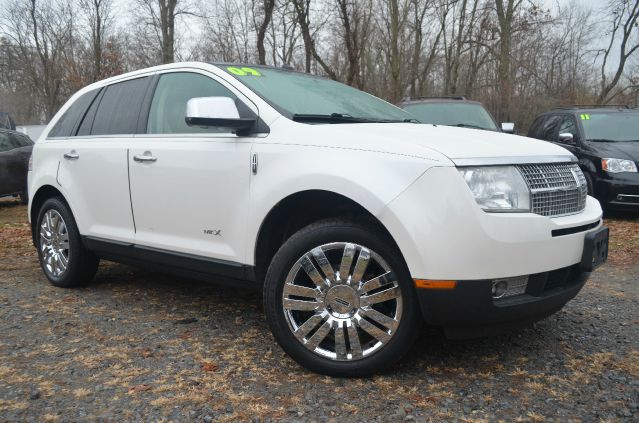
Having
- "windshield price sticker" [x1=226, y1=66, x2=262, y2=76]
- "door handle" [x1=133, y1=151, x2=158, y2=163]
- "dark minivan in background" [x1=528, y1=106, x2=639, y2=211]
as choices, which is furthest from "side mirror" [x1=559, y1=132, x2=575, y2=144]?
"door handle" [x1=133, y1=151, x2=158, y2=163]

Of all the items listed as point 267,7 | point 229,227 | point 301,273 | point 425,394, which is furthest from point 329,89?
point 267,7

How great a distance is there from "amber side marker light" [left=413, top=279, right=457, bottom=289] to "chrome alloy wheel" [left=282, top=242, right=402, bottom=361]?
151mm

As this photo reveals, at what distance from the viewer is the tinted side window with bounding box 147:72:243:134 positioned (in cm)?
356

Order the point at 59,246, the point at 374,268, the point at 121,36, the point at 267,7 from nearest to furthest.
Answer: the point at 374,268
the point at 59,246
the point at 267,7
the point at 121,36

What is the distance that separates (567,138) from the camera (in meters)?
8.22

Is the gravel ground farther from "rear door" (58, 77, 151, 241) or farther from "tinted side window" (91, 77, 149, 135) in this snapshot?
"tinted side window" (91, 77, 149, 135)

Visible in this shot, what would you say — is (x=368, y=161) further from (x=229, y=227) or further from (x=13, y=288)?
(x=13, y=288)

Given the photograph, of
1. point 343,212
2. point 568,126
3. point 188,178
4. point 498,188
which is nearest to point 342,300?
point 343,212

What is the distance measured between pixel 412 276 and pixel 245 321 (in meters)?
1.56

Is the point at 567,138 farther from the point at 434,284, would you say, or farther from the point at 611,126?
the point at 434,284

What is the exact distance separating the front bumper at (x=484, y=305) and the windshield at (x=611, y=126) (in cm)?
636

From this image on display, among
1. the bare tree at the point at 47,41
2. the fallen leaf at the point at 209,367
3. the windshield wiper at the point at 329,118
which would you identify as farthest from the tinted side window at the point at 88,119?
the bare tree at the point at 47,41

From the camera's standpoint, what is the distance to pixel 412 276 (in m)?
2.53

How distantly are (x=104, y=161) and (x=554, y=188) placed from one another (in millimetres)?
3018
